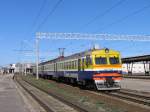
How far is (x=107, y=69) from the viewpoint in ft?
90.5

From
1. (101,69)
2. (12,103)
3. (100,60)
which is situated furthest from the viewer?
(100,60)

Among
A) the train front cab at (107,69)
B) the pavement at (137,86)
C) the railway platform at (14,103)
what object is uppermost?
the train front cab at (107,69)

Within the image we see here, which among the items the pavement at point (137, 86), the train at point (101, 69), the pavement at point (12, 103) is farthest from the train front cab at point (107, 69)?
the pavement at point (12, 103)

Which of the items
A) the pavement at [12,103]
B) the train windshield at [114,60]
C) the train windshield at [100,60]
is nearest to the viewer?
the pavement at [12,103]

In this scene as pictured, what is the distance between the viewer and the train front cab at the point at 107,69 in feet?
88.9

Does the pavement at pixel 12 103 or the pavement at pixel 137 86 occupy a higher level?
the pavement at pixel 137 86

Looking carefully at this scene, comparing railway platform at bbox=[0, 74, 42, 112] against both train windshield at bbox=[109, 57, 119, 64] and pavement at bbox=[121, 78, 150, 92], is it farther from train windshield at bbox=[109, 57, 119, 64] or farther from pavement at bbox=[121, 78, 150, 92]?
pavement at bbox=[121, 78, 150, 92]

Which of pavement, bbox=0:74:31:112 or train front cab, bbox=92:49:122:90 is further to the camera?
train front cab, bbox=92:49:122:90

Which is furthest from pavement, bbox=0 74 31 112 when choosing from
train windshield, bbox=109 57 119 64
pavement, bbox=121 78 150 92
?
pavement, bbox=121 78 150 92

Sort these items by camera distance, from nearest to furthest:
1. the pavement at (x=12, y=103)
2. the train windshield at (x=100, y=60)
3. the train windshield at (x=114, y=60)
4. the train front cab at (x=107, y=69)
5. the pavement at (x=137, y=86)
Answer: the pavement at (x=12, y=103), the train front cab at (x=107, y=69), the train windshield at (x=100, y=60), the train windshield at (x=114, y=60), the pavement at (x=137, y=86)

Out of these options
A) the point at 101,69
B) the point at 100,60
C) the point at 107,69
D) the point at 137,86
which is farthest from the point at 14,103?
the point at 137,86

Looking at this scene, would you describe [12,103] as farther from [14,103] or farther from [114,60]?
[114,60]

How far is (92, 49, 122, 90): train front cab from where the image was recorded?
1067 inches

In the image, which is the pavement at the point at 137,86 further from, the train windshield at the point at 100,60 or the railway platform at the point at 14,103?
the railway platform at the point at 14,103
